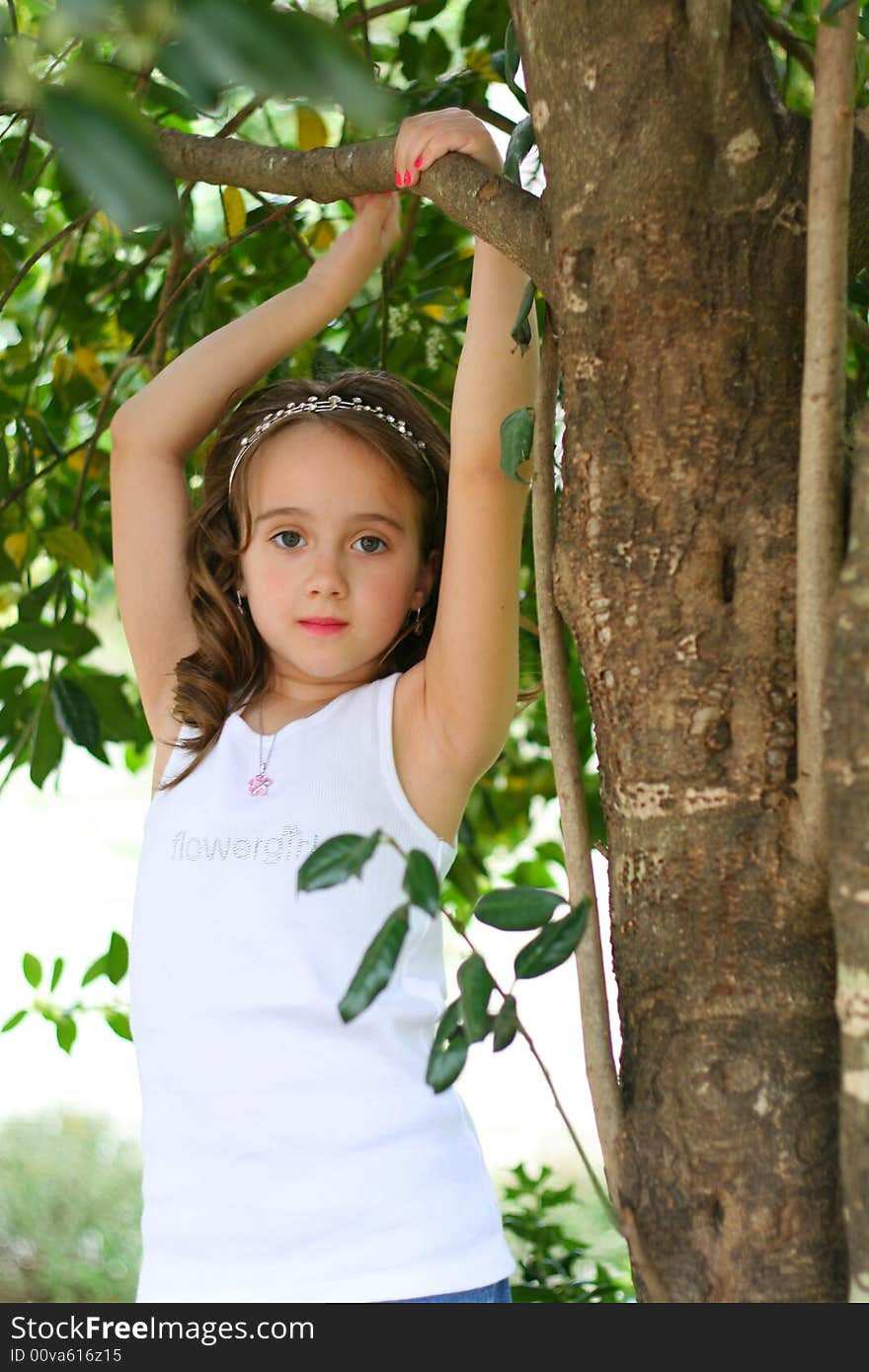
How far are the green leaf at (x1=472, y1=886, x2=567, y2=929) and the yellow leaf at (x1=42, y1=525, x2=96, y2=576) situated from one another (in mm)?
1116

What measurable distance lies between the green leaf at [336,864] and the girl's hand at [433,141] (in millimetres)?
600

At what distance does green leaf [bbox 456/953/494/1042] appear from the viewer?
2.64 ft

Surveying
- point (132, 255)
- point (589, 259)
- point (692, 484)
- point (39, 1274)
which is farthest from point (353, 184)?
point (39, 1274)

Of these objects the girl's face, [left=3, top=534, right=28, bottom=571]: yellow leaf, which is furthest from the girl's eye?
[left=3, top=534, right=28, bottom=571]: yellow leaf

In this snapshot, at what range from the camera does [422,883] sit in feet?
2.59

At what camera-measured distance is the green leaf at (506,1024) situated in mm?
800

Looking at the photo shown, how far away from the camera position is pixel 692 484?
87 centimetres

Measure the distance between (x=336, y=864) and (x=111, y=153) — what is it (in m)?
0.44

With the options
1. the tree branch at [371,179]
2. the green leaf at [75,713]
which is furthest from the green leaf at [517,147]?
the green leaf at [75,713]

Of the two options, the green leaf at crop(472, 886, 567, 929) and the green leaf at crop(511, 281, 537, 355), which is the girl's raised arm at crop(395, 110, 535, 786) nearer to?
the green leaf at crop(511, 281, 537, 355)

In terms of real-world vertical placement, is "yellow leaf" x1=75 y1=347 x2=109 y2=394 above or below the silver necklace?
above

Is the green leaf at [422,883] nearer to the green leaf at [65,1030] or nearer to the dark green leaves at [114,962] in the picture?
the dark green leaves at [114,962]

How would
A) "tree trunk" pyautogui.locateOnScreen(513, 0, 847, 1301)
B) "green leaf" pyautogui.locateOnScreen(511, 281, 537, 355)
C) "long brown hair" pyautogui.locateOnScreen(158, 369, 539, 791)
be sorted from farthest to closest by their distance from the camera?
"long brown hair" pyautogui.locateOnScreen(158, 369, 539, 791), "green leaf" pyautogui.locateOnScreen(511, 281, 537, 355), "tree trunk" pyautogui.locateOnScreen(513, 0, 847, 1301)

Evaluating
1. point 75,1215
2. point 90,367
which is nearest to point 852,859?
point 90,367
